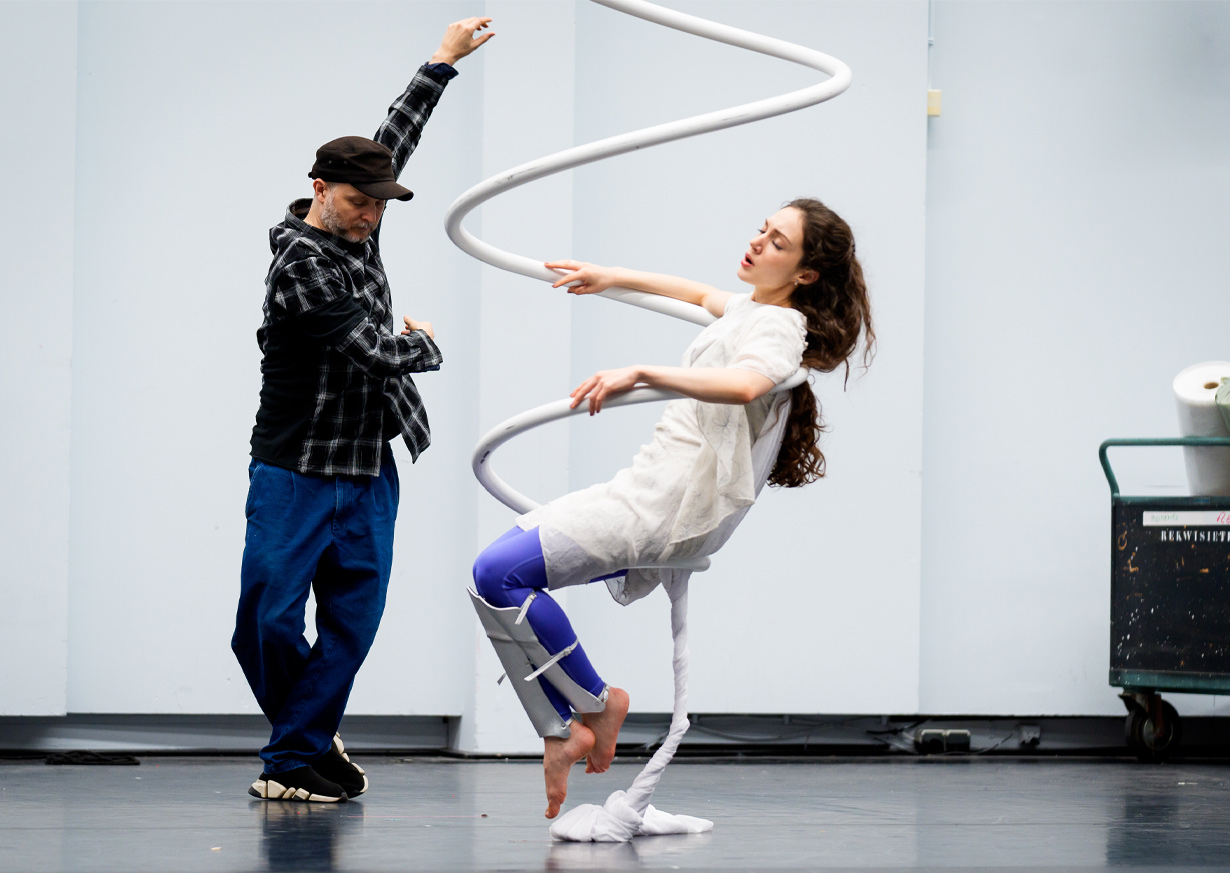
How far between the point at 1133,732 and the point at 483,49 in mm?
3048

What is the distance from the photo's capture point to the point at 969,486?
4523mm

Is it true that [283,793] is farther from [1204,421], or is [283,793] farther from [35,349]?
[1204,421]

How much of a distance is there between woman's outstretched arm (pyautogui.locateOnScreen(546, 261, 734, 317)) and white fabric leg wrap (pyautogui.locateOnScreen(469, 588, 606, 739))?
65cm

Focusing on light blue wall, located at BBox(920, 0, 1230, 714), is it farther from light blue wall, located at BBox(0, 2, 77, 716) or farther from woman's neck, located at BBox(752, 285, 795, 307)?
light blue wall, located at BBox(0, 2, 77, 716)

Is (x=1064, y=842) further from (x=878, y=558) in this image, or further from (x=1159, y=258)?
(x=1159, y=258)

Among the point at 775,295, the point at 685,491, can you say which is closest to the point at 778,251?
the point at 775,295

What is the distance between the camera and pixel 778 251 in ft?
8.05

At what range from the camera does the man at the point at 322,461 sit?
282cm

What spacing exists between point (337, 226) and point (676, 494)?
3.59 ft

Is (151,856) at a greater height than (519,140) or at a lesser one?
lesser

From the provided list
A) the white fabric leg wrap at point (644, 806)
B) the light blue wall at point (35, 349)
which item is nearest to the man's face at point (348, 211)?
the white fabric leg wrap at point (644, 806)

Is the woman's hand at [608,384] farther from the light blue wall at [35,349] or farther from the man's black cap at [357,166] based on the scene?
the light blue wall at [35,349]

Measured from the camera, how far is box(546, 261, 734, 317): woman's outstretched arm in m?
2.58

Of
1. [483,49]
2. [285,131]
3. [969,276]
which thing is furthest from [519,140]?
[969,276]
